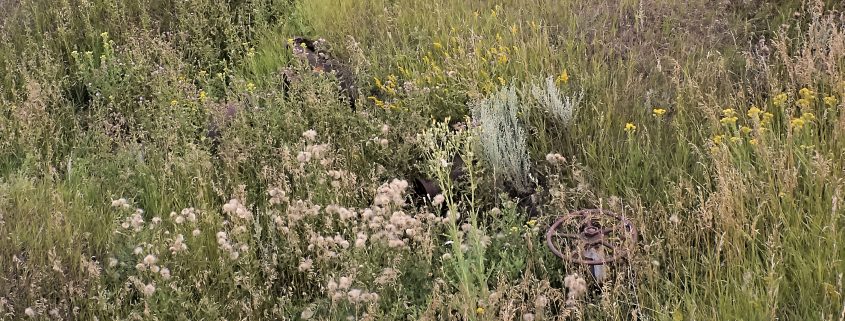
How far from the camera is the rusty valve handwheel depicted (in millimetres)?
2676

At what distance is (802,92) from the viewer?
130 inches

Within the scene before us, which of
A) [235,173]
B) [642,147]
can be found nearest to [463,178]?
[642,147]

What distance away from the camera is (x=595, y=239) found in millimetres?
2850

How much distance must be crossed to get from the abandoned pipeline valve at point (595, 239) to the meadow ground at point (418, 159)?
6 centimetres

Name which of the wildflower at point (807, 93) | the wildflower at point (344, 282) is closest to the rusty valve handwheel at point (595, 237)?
the wildflower at point (344, 282)

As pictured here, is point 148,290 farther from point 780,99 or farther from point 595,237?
point 780,99

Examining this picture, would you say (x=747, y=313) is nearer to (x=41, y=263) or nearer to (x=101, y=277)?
(x=101, y=277)

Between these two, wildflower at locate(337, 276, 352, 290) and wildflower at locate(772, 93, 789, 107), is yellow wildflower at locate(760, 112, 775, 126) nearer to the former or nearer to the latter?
wildflower at locate(772, 93, 789, 107)

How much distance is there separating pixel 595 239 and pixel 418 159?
1.26 m

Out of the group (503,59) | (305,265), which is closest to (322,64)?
(503,59)

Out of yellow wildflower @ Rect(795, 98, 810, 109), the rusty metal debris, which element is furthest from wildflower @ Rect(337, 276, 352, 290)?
yellow wildflower @ Rect(795, 98, 810, 109)

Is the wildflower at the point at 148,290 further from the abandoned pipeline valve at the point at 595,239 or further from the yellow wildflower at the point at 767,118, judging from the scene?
the yellow wildflower at the point at 767,118

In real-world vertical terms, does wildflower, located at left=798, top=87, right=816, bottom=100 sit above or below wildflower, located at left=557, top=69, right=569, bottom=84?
above

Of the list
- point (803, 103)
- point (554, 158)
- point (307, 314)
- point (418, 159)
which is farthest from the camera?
point (418, 159)
